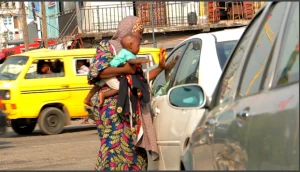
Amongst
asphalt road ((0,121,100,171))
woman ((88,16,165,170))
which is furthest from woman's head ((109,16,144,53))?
asphalt road ((0,121,100,171))

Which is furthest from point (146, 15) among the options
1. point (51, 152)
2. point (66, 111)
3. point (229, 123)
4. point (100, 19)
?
point (229, 123)

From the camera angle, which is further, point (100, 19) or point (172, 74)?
point (100, 19)

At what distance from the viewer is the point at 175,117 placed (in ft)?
20.5

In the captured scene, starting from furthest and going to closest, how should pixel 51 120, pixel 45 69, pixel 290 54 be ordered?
pixel 51 120 < pixel 45 69 < pixel 290 54

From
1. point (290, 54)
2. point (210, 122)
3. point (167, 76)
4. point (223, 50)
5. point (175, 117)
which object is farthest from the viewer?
point (167, 76)

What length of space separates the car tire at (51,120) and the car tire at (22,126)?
59cm

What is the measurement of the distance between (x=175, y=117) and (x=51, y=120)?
34.6 feet

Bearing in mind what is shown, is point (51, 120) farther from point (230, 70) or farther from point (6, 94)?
point (230, 70)

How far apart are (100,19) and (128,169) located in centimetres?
2309

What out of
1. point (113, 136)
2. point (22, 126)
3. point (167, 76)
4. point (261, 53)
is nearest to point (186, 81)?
point (167, 76)

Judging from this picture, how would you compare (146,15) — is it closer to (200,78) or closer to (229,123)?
(200,78)

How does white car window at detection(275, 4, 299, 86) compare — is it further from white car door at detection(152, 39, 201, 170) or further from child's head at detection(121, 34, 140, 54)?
child's head at detection(121, 34, 140, 54)

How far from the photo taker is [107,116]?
6426mm

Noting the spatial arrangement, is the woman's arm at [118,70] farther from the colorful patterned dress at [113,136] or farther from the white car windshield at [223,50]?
the white car windshield at [223,50]
